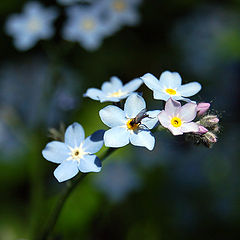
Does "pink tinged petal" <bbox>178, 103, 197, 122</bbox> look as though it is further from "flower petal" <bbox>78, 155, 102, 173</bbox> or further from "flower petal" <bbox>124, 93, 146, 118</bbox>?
"flower petal" <bbox>78, 155, 102, 173</bbox>

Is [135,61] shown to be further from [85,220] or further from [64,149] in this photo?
[64,149]

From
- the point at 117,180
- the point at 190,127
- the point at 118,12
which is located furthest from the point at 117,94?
the point at 118,12

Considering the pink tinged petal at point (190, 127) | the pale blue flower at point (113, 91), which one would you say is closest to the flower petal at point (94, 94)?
the pale blue flower at point (113, 91)

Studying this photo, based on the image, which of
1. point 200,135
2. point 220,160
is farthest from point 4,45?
point 200,135

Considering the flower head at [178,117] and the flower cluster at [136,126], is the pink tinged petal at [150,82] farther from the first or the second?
the flower head at [178,117]

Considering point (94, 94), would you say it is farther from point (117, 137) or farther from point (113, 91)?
point (117, 137)

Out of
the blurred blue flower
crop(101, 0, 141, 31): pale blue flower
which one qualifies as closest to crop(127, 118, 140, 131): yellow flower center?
the blurred blue flower
